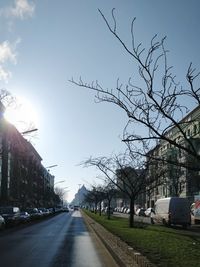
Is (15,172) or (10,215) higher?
(15,172)

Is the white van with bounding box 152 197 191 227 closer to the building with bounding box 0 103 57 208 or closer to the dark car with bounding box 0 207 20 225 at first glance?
the dark car with bounding box 0 207 20 225

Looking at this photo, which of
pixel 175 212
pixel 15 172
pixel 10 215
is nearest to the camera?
pixel 175 212

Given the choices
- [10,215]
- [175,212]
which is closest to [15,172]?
[10,215]

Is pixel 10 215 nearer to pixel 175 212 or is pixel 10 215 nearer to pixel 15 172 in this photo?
pixel 175 212

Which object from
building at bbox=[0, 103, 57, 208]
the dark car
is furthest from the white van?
building at bbox=[0, 103, 57, 208]

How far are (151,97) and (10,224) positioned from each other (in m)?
34.5

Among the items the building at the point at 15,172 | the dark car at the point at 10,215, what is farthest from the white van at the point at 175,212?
the building at the point at 15,172

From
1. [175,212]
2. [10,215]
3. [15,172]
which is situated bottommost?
[10,215]

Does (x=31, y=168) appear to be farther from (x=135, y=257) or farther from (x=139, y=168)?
(x=135, y=257)

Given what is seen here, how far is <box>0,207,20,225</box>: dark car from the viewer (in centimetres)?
4446

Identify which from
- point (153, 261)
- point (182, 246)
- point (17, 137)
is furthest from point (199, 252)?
point (17, 137)

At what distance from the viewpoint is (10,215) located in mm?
45438

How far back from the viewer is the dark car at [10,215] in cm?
4446

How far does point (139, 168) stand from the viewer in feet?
146
